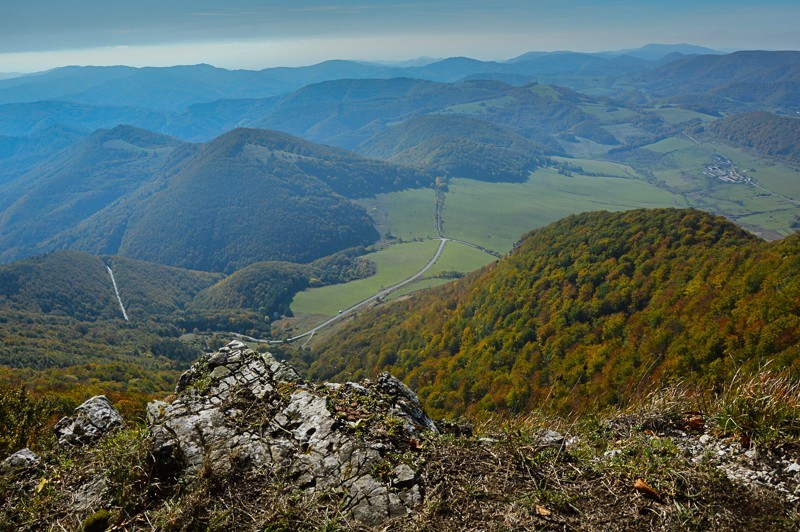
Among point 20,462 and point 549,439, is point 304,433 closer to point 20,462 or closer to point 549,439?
point 549,439

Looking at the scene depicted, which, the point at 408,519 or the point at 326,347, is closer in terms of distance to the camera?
the point at 408,519

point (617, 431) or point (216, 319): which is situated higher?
point (617, 431)

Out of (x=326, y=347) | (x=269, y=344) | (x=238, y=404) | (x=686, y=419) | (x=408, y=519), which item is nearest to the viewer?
(x=408, y=519)

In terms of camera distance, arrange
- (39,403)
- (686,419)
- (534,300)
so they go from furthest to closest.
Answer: (534,300) → (39,403) → (686,419)

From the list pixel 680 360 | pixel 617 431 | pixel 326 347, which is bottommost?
pixel 326 347

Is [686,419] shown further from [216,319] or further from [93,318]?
[93,318]

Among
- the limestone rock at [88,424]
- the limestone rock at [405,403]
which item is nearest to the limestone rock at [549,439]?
the limestone rock at [405,403]

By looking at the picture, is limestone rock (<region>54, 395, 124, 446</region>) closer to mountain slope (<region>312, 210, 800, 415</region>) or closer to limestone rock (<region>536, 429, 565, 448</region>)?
limestone rock (<region>536, 429, 565, 448</region>)

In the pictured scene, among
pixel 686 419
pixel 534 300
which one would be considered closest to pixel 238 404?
pixel 686 419
